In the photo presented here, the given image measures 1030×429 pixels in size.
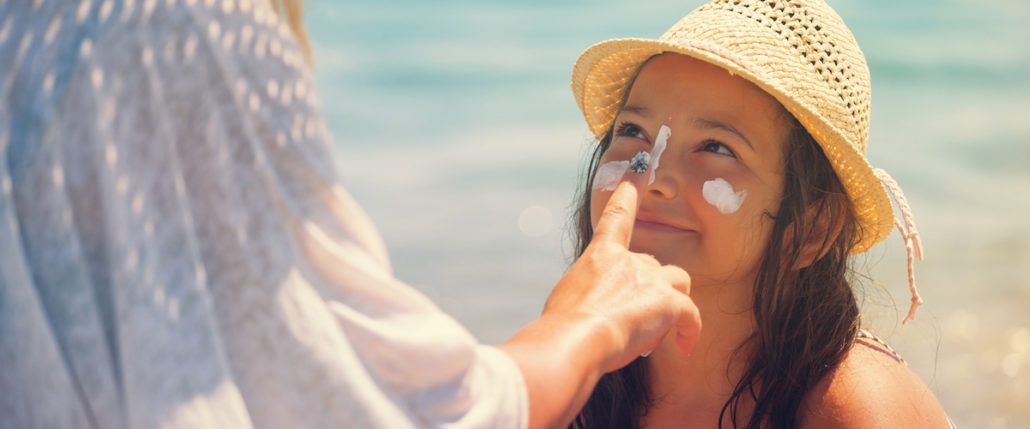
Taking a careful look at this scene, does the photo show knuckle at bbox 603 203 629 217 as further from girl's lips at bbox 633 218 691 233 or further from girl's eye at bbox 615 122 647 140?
girl's eye at bbox 615 122 647 140

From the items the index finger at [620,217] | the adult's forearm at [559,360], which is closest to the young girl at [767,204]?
the index finger at [620,217]

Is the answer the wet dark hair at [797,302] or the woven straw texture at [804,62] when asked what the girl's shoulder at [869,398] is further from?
the woven straw texture at [804,62]

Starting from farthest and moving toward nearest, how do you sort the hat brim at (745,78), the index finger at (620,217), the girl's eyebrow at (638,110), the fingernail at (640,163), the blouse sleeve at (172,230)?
the girl's eyebrow at (638,110)
the hat brim at (745,78)
the fingernail at (640,163)
the index finger at (620,217)
the blouse sleeve at (172,230)

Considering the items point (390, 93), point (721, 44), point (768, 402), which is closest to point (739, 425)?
point (768, 402)

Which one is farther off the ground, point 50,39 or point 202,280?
point 50,39

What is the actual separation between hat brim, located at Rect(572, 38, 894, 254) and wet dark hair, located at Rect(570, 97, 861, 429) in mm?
61

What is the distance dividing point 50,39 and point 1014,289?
6.52 metres

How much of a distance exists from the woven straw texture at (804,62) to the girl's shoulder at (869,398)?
0.46m

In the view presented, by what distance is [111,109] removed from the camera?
1082 mm

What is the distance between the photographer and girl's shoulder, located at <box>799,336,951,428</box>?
260 centimetres

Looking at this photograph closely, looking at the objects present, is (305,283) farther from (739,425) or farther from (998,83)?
(998,83)

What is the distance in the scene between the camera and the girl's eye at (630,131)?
2.89 m

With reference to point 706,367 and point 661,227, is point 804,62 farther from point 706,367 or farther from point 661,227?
point 706,367

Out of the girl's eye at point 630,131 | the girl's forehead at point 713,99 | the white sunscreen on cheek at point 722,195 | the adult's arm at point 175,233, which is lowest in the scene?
the white sunscreen on cheek at point 722,195
